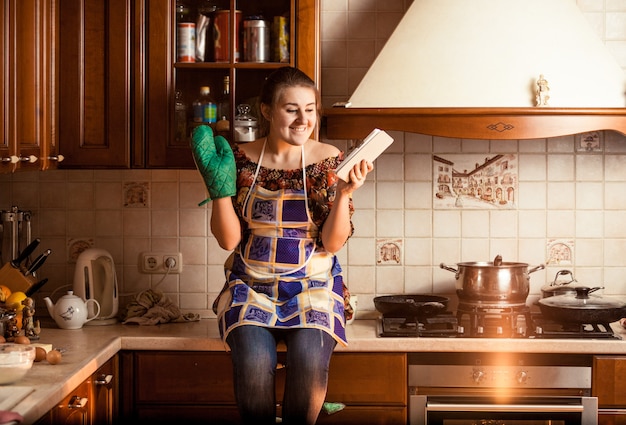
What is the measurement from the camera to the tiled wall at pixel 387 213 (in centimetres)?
323

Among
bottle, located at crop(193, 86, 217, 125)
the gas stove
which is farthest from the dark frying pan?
bottle, located at crop(193, 86, 217, 125)

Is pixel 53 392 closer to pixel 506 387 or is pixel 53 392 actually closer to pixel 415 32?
pixel 506 387

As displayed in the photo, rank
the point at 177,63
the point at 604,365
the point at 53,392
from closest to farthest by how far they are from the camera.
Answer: the point at 53,392, the point at 604,365, the point at 177,63

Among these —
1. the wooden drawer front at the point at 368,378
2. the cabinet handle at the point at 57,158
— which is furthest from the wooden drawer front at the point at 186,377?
the cabinet handle at the point at 57,158

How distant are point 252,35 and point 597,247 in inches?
56.5

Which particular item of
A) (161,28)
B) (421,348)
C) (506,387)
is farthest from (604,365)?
(161,28)

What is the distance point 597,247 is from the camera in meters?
3.25

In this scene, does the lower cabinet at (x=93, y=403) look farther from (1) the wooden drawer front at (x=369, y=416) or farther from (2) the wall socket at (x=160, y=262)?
(1) the wooden drawer front at (x=369, y=416)

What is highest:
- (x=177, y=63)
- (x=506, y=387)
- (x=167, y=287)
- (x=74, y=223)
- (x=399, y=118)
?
(x=177, y=63)

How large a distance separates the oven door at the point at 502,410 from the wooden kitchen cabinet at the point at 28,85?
1367 millimetres

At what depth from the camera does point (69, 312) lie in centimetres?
291

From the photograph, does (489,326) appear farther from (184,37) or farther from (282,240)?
(184,37)

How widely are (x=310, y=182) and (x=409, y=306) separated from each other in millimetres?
542

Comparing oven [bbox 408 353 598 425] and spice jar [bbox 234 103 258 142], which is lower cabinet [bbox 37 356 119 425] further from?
oven [bbox 408 353 598 425]
